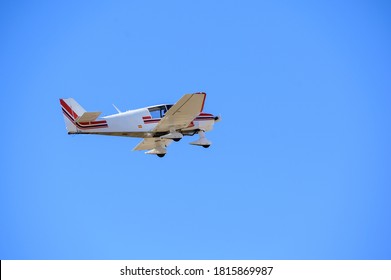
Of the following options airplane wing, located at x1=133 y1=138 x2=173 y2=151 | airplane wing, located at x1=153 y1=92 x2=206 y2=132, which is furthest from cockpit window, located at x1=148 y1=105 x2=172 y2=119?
airplane wing, located at x1=133 y1=138 x2=173 y2=151

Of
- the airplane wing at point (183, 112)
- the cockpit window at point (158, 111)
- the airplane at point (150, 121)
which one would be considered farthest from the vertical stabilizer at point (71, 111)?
the airplane wing at point (183, 112)

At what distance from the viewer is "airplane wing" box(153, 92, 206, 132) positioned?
35531 mm

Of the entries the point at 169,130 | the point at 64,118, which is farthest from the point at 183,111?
the point at 64,118

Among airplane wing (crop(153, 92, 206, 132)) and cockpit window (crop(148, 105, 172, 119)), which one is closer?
airplane wing (crop(153, 92, 206, 132))

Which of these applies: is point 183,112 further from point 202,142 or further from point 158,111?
point 202,142

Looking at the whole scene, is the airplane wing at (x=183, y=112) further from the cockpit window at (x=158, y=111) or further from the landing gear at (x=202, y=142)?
the landing gear at (x=202, y=142)

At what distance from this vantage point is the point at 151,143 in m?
39.1

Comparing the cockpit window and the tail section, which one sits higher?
the cockpit window

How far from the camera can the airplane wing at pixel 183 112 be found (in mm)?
35531

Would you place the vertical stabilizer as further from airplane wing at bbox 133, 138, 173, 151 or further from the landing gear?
the landing gear

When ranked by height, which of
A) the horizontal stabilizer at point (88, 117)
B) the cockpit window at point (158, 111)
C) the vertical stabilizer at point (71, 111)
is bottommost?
the horizontal stabilizer at point (88, 117)

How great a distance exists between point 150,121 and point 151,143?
2475 millimetres

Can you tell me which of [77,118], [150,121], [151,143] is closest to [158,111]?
[150,121]
